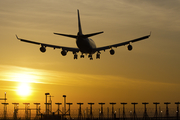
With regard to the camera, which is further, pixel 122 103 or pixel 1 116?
pixel 122 103

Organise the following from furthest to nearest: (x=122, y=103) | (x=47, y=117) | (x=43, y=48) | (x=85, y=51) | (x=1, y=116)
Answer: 1. (x=122, y=103)
2. (x=1, y=116)
3. (x=47, y=117)
4. (x=85, y=51)
5. (x=43, y=48)

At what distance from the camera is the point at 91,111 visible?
534 feet

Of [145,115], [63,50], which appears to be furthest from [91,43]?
[145,115]

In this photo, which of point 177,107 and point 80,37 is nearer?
point 80,37

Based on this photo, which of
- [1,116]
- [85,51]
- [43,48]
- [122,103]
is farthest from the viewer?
[122,103]

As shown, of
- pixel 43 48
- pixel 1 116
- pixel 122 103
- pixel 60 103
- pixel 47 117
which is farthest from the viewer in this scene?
pixel 122 103

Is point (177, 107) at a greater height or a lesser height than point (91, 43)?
lesser

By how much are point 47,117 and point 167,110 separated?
3172 inches

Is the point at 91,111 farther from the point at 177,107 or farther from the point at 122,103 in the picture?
the point at 177,107

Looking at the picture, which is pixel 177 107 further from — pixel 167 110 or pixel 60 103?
pixel 60 103

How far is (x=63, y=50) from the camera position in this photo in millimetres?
96000

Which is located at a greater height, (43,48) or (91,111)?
(43,48)

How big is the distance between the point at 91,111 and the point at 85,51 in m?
69.4

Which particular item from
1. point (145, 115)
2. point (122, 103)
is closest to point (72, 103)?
point (122, 103)
